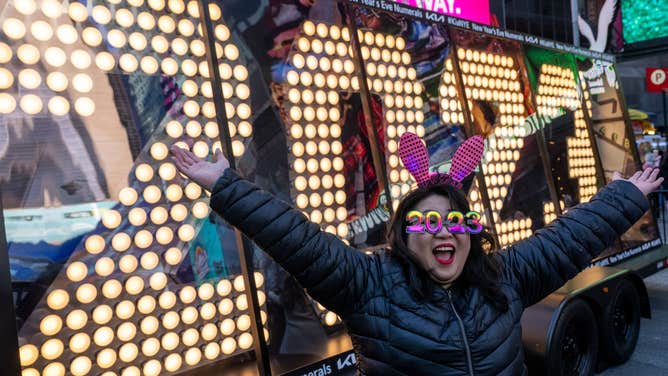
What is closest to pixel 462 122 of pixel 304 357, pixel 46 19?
pixel 304 357

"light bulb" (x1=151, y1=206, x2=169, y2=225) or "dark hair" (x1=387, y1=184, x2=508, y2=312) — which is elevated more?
"light bulb" (x1=151, y1=206, x2=169, y2=225)

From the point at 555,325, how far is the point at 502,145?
1734mm

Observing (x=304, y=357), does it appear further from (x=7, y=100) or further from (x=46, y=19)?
(x=46, y=19)

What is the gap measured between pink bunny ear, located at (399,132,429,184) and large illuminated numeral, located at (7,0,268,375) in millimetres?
1309

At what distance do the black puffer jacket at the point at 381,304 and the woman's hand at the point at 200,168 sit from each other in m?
0.03

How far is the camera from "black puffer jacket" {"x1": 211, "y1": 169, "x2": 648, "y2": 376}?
5.55 ft

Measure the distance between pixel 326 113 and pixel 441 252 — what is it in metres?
1.85

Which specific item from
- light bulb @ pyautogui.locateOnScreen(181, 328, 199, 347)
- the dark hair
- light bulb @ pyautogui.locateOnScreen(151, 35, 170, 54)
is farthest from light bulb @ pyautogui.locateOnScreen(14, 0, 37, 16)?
the dark hair

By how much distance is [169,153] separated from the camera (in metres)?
2.69

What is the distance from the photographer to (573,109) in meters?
5.87

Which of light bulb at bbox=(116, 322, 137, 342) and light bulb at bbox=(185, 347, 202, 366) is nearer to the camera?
light bulb at bbox=(116, 322, 137, 342)

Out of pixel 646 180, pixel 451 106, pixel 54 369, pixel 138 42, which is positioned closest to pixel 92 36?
pixel 138 42

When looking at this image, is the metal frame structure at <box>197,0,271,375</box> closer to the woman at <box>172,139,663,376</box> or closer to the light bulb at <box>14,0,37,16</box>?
the light bulb at <box>14,0,37,16</box>

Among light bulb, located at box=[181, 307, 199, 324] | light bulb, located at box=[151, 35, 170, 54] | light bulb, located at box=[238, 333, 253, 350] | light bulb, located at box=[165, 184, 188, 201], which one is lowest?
light bulb, located at box=[238, 333, 253, 350]
